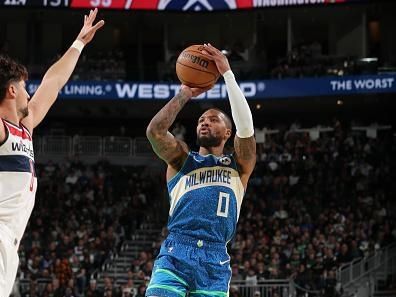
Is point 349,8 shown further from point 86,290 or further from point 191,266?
point 191,266

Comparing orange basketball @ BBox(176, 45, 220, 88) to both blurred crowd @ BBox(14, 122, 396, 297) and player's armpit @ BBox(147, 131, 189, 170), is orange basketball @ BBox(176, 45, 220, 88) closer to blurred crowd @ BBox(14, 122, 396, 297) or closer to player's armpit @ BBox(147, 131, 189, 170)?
player's armpit @ BBox(147, 131, 189, 170)

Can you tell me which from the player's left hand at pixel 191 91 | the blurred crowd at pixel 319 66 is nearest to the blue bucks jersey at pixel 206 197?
the player's left hand at pixel 191 91

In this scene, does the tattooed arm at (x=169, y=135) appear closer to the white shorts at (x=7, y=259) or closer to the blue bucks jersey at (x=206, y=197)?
the blue bucks jersey at (x=206, y=197)

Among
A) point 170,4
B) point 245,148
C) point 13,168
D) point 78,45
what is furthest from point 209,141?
point 170,4

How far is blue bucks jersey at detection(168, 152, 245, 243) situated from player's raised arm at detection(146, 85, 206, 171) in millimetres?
94

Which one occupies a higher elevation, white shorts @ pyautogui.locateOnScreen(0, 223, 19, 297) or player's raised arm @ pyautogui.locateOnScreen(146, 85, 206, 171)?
player's raised arm @ pyautogui.locateOnScreen(146, 85, 206, 171)

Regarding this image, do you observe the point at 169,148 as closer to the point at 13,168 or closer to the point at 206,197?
→ the point at 206,197

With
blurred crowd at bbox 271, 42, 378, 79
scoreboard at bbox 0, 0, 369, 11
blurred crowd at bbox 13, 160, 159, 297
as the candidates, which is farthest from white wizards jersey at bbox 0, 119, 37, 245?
scoreboard at bbox 0, 0, 369, 11

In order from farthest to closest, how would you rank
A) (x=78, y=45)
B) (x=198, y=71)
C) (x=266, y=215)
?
1. (x=266, y=215)
2. (x=198, y=71)
3. (x=78, y=45)

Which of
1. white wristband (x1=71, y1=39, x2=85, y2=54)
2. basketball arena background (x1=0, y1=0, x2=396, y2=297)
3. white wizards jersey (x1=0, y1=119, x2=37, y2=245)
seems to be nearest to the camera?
white wizards jersey (x1=0, y1=119, x2=37, y2=245)

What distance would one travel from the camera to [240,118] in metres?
7.16

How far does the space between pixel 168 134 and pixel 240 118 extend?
620 millimetres

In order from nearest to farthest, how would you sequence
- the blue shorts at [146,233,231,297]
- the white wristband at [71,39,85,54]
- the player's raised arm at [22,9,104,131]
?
the player's raised arm at [22,9,104,131] < the white wristband at [71,39,85,54] < the blue shorts at [146,233,231,297]

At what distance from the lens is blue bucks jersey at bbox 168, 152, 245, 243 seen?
7.14m
